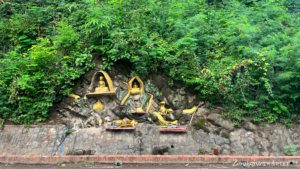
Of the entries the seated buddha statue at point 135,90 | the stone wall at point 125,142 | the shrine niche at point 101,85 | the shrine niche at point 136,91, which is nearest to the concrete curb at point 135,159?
the stone wall at point 125,142

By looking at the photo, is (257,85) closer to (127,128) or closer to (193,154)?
(193,154)

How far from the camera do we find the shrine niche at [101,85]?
297 inches

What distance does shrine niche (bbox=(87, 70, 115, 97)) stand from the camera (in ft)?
24.7

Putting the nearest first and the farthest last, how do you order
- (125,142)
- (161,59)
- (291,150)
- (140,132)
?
(125,142)
(140,132)
(291,150)
(161,59)

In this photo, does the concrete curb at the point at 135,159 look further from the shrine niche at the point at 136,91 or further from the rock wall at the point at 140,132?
the shrine niche at the point at 136,91

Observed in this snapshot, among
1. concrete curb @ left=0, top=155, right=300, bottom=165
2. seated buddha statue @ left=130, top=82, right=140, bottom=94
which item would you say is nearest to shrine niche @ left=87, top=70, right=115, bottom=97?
seated buddha statue @ left=130, top=82, right=140, bottom=94

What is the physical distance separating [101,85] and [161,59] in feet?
9.00

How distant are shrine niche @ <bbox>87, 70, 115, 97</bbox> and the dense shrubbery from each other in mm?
455

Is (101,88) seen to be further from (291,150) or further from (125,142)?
(291,150)

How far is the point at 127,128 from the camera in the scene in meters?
6.98

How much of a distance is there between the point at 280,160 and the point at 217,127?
7.79ft

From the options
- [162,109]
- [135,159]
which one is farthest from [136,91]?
[135,159]

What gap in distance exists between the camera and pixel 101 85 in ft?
25.3

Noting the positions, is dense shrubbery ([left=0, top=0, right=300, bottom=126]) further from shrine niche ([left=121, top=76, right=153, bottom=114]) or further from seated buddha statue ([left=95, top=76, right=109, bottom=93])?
seated buddha statue ([left=95, top=76, right=109, bottom=93])
